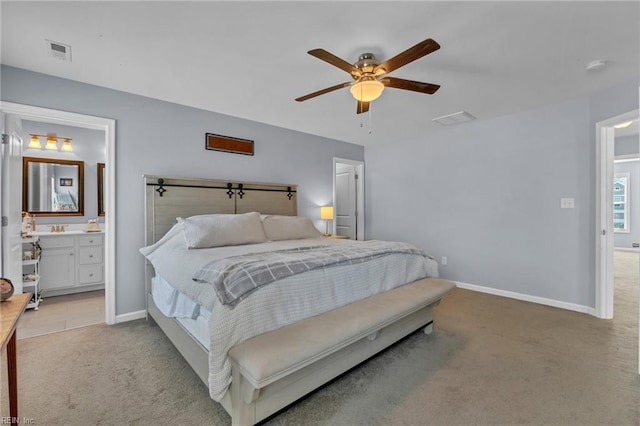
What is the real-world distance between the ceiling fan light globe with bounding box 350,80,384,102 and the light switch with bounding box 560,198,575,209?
2.85 meters

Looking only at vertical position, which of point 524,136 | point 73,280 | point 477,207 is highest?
point 524,136

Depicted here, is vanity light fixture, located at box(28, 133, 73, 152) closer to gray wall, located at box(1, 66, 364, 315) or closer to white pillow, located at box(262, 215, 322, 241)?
gray wall, located at box(1, 66, 364, 315)

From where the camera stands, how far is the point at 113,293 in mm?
3027

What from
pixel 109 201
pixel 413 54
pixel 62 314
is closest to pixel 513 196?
pixel 413 54

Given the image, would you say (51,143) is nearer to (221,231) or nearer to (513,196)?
(221,231)

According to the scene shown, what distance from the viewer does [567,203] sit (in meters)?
3.46

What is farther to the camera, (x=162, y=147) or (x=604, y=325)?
(x=162, y=147)

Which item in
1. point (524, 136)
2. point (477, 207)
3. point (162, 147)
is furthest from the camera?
point (477, 207)

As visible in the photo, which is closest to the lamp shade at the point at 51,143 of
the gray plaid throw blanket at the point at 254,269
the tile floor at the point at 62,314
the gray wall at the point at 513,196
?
the tile floor at the point at 62,314

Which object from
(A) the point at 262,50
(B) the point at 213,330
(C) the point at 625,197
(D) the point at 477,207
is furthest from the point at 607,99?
(C) the point at 625,197

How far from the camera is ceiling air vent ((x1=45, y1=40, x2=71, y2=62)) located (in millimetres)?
2238

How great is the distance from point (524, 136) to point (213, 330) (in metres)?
4.28

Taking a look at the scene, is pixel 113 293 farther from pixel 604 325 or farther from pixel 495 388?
pixel 604 325

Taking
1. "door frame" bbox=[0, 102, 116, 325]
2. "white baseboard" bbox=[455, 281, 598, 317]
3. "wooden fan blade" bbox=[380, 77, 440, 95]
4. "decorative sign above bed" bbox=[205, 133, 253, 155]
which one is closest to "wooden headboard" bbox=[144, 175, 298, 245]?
"door frame" bbox=[0, 102, 116, 325]
